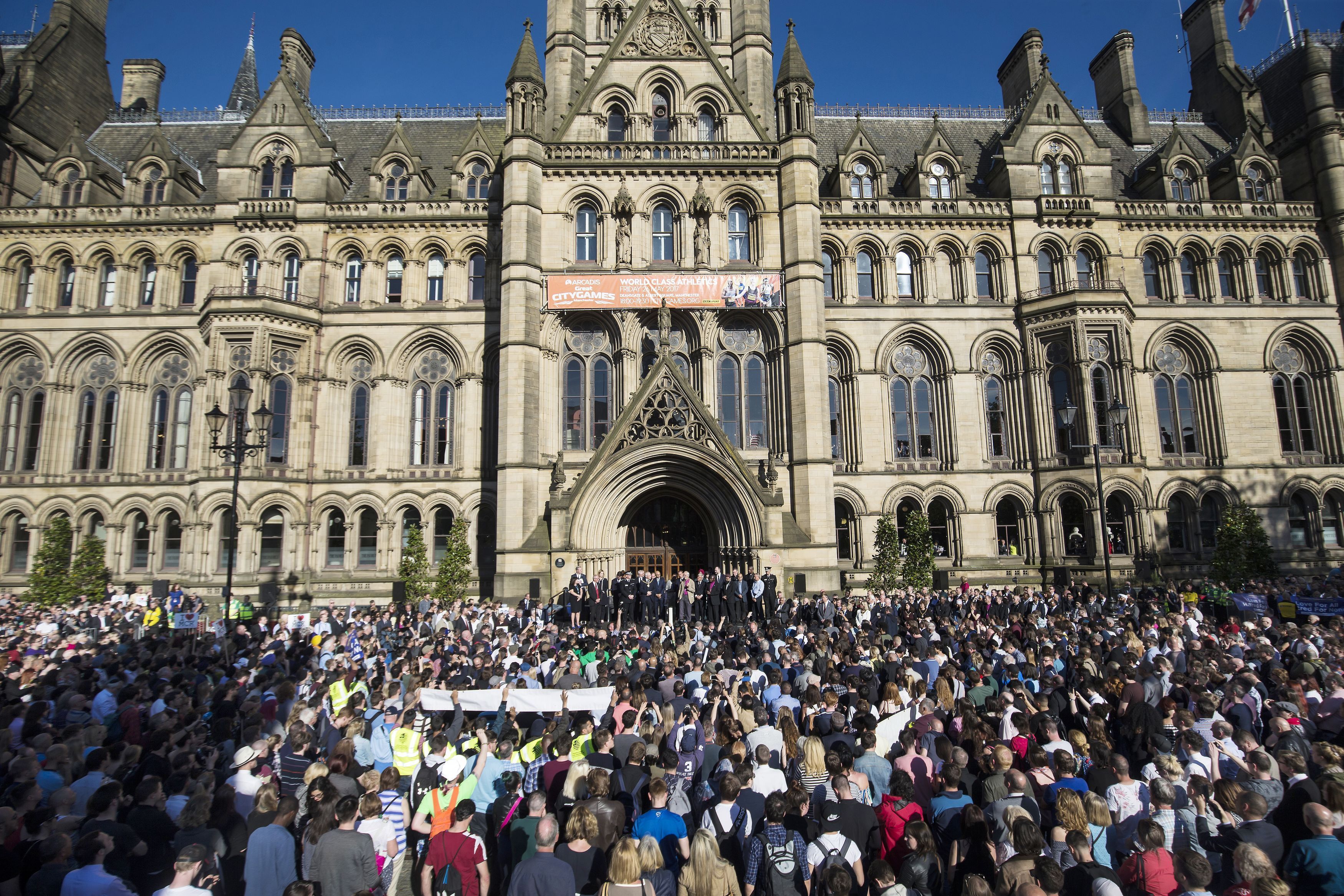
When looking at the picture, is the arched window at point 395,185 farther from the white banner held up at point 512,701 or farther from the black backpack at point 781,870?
the black backpack at point 781,870

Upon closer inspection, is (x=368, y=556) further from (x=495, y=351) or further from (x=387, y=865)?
(x=387, y=865)

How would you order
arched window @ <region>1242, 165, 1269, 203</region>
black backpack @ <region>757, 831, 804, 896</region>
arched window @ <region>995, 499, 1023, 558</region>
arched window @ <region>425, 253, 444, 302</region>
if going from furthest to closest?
1. arched window @ <region>1242, 165, 1269, 203</region>
2. arched window @ <region>425, 253, 444, 302</region>
3. arched window @ <region>995, 499, 1023, 558</region>
4. black backpack @ <region>757, 831, 804, 896</region>

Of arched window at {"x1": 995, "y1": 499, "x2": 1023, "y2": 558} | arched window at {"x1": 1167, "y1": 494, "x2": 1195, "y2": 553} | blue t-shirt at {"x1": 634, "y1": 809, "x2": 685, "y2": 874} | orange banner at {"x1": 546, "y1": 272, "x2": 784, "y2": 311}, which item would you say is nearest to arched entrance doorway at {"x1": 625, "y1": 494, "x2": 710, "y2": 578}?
orange banner at {"x1": 546, "y1": 272, "x2": 784, "y2": 311}

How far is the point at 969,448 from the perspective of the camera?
29578 millimetres

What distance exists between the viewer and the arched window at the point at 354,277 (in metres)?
30.0

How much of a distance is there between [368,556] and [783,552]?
16.6 metres

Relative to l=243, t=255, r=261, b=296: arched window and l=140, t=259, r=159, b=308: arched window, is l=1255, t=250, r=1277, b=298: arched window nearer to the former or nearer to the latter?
l=243, t=255, r=261, b=296: arched window

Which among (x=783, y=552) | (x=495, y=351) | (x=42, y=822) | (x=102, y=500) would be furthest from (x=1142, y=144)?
(x=102, y=500)

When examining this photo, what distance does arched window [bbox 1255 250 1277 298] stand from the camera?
103 feet

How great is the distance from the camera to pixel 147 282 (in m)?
30.5

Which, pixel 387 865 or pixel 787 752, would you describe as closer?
pixel 387 865

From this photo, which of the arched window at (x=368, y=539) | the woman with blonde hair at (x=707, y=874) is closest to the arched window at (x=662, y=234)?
the arched window at (x=368, y=539)

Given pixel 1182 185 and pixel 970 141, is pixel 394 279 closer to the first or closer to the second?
pixel 970 141

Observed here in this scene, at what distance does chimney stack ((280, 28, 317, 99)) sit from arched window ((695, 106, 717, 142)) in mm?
19513
